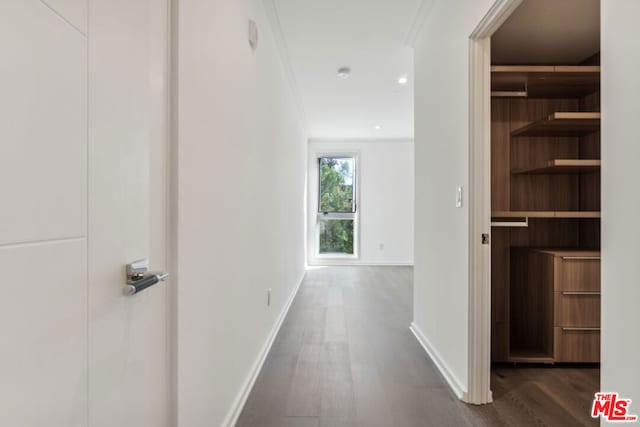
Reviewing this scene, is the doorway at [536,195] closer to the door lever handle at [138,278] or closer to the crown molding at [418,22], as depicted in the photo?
the crown molding at [418,22]

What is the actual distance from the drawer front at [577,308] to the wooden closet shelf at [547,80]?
140cm

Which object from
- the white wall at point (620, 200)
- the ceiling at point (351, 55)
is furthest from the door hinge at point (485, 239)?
the ceiling at point (351, 55)

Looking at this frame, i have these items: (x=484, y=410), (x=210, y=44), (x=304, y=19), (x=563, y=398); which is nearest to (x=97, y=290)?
(x=210, y=44)

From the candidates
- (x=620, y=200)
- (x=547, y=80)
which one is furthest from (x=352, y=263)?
(x=620, y=200)

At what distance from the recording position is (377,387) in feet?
6.60

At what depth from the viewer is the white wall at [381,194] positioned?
6.90m

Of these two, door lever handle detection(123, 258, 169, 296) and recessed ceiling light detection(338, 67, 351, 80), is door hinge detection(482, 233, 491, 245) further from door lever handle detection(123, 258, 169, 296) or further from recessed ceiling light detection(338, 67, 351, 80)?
recessed ceiling light detection(338, 67, 351, 80)

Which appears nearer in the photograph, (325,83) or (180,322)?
(180,322)

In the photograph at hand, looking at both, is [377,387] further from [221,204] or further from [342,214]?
[342,214]

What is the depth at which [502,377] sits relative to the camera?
7.15ft

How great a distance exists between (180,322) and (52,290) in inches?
22.4

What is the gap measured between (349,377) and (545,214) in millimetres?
1662

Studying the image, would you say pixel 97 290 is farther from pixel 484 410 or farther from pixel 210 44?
pixel 484 410

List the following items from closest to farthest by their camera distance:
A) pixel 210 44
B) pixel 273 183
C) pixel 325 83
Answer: pixel 210 44 < pixel 273 183 < pixel 325 83
